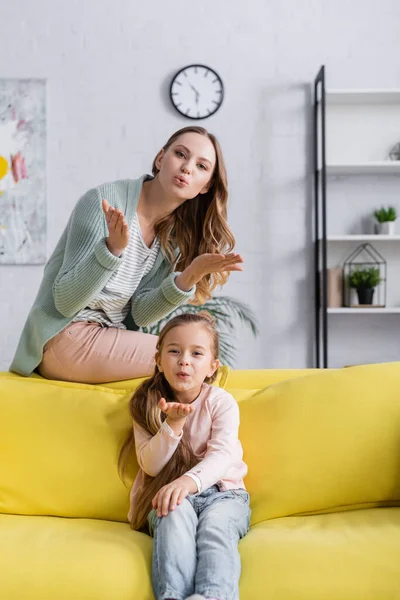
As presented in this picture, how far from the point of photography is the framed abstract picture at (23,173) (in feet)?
13.0

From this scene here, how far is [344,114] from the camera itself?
397 cm

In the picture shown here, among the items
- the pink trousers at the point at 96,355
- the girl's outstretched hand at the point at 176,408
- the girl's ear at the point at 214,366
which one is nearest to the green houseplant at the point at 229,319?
the pink trousers at the point at 96,355

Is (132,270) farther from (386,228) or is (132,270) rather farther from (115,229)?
(386,228)

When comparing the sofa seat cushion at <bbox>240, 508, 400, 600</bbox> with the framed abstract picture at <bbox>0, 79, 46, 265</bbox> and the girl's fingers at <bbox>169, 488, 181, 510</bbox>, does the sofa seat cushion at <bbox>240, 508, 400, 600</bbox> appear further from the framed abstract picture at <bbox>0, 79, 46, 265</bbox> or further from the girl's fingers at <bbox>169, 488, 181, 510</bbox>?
the framed abstract picture at <bbox>0, 79, 46, 265</bbox>

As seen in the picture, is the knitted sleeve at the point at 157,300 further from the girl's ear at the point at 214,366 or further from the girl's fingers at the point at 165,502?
the girl's fingers at the point at 165,502

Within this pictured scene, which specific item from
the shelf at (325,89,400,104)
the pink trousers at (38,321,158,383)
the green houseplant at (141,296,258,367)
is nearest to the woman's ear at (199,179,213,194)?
the pink trousers at (38,321,158,383)

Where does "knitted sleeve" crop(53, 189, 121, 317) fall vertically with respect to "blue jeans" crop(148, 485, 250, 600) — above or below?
above

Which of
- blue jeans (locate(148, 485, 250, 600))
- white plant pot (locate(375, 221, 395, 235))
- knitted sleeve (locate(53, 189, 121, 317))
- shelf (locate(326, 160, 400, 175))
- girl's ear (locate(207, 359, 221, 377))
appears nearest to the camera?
blue jeans (locate(148, 485, 250, 600))

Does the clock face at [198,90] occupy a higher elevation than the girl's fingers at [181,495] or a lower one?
higher

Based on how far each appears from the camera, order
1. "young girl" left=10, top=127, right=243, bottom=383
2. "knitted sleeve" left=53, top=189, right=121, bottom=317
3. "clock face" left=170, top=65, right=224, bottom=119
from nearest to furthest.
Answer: "knitted sleeve" left=53, top=189, right=121, bottom=317
"young girl" left=10, top=127, right=243, bottom=383
"clock face" left=170, top=65, right=224, bottom=119

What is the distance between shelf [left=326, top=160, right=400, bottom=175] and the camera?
146 inches

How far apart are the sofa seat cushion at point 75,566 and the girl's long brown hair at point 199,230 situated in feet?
2.86

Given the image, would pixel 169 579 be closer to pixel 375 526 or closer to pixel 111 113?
pixel 375 526

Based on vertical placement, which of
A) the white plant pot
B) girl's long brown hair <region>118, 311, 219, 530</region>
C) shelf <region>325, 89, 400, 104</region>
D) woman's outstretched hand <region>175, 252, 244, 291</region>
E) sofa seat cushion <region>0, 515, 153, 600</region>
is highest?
shelf <region>325, 89, 400, 104</region>
